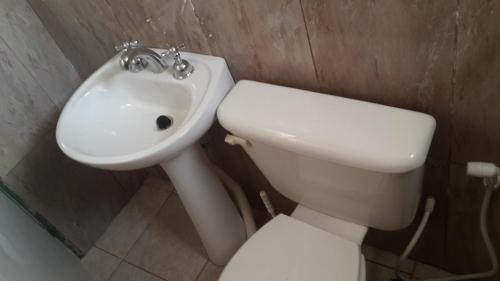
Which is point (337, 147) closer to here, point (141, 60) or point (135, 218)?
point (141, 60)

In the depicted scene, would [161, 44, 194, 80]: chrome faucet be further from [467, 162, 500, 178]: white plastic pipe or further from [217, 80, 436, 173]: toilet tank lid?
[467, 162, 500, 178]: white plastic pipe

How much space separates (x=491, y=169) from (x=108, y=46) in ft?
3.76

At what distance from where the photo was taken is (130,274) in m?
1.57

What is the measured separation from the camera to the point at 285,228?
100 cm

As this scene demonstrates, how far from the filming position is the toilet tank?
0.73 metres

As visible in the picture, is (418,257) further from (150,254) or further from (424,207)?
(150,254)

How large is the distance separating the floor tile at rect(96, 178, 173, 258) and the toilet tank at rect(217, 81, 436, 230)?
3.08 feet

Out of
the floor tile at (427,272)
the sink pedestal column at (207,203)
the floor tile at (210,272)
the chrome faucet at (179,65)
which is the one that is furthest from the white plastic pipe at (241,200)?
the floor tile at (427,272)

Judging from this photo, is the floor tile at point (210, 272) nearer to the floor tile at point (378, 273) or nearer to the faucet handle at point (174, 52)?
the floor tile at point (378, 273)

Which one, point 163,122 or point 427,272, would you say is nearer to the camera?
point 163,122

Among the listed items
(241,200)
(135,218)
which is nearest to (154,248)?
(135,218)

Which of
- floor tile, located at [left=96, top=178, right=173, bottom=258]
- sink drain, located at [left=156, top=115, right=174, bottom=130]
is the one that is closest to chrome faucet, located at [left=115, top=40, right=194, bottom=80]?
sink drain, located at [left=156, top=115, right=174, bottom=130]

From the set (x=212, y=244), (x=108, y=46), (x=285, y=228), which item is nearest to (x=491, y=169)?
(x=285, y=228)

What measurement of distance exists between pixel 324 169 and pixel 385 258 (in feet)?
2.30
